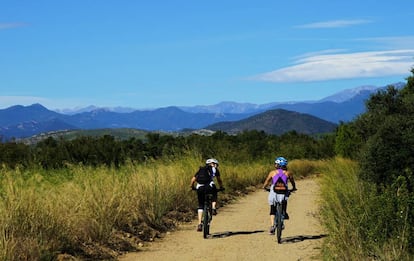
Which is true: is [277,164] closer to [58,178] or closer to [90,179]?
[90,179]

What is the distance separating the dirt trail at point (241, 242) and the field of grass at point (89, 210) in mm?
608

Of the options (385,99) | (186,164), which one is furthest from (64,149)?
(385,99)

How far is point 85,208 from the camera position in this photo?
39.1ft

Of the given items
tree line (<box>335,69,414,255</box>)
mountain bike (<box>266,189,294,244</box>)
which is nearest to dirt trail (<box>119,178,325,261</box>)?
mountain bike (<box>266,189,294,244</box>)

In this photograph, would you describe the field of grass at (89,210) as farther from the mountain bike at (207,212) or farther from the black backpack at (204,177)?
the black backpack at (204,177)

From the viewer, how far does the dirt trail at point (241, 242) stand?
36.7 ft

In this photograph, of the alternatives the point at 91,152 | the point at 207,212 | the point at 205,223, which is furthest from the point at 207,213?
the point at 91,152

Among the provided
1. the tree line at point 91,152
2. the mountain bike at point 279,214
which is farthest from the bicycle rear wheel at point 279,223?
the tree line at point 91,152

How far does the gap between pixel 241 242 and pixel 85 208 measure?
333cm

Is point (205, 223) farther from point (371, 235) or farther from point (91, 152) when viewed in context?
point (91, 152)

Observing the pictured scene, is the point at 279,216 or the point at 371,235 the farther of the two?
the point at 279,216

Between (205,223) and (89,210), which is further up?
(89,210)

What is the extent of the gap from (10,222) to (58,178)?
7.16 m

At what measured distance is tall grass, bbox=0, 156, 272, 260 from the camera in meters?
9.58
